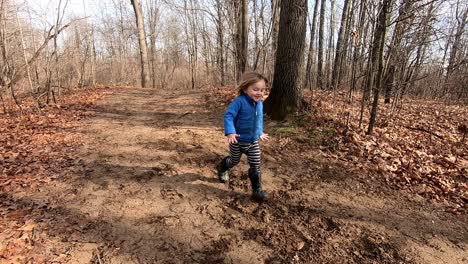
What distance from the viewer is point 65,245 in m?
2.79

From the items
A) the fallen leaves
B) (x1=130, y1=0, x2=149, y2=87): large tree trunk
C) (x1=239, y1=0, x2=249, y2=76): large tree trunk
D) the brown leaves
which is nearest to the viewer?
the brown leaves

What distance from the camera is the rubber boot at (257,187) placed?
3.72 m

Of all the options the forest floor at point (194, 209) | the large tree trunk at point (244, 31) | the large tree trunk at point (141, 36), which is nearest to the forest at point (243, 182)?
the forest floor at point (194, 209)

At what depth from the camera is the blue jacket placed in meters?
3.53

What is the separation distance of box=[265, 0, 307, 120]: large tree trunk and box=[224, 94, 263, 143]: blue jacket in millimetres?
2890

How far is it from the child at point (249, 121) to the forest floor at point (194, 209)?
459mm

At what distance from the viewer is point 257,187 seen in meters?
3.79

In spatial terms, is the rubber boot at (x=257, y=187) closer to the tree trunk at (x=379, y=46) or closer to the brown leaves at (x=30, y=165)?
the brown leaves at (x=30, y=165)

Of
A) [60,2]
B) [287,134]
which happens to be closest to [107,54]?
[60,2]

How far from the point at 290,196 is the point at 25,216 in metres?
3.26

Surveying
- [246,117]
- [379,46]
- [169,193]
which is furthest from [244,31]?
[169,193]

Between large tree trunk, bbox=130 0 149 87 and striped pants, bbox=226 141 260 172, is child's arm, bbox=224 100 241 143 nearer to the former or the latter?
striped pants, bbox=226 141 260 172

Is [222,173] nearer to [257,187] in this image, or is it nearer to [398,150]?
[257,187]

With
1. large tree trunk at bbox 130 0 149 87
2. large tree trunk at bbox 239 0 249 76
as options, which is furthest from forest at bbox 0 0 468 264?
large tree trunk at bbox 130 0 149 87
